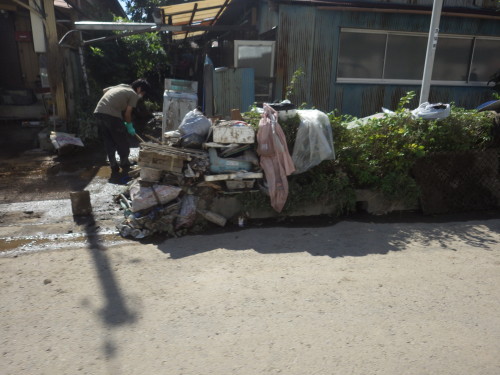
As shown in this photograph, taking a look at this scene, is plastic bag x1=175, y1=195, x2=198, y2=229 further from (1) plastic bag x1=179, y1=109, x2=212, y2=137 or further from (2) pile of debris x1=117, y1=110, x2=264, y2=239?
(1) plastic bag x1=179, y1=109, x2=212, y2=137

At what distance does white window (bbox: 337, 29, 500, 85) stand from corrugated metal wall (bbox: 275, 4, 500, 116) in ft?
0.68

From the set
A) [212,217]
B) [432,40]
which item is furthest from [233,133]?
[432,40]

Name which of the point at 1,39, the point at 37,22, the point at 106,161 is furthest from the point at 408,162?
the point at 1,39

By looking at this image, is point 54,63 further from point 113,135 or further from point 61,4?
point 113,135

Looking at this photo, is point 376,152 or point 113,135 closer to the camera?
point 376,152

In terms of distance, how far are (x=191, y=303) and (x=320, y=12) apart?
7626 millimetres

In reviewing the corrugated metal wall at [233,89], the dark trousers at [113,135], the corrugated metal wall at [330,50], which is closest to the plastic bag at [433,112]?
the corrugated metal wall at [330,50]

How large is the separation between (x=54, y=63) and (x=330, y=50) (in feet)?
21.6

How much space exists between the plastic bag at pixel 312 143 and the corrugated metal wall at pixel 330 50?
4.20m

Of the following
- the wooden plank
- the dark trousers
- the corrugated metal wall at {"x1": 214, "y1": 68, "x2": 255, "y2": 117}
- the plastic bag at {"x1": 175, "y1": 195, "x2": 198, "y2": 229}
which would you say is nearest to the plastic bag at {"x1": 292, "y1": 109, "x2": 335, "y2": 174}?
the wooden plank

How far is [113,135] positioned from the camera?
6.69 m

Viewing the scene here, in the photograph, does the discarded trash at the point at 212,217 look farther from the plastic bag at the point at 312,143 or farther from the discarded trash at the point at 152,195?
the plastic bag at the point at 312,143

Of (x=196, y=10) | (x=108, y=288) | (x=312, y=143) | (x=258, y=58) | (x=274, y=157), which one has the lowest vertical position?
(x=108, y=288)

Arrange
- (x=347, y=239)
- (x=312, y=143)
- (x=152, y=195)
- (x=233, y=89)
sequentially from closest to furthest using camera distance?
(x=347, y=239), (x=152, y=195), (x=312, y=143), (x=233, y=89)
